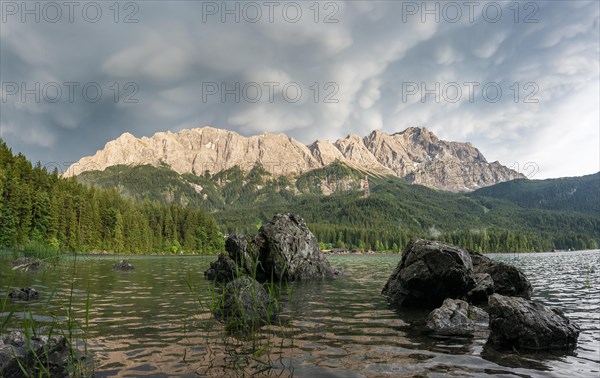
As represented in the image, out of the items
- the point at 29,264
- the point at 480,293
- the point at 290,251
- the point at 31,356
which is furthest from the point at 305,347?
the point at 29,264

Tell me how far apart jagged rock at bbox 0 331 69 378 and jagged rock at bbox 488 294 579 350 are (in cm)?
1422

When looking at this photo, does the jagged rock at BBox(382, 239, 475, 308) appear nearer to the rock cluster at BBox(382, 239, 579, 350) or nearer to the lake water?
the rock cluster at BBox(382, 239, 579, 350)

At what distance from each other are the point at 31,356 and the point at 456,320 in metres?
16.0

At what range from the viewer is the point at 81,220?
113000 millimetres

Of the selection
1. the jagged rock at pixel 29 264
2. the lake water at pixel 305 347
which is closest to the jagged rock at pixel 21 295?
the lake water at pixel 305 347

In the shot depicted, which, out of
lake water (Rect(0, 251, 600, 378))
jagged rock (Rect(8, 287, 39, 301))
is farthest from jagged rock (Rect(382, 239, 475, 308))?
jagged rock (Rect(8, 287, 39, 301))

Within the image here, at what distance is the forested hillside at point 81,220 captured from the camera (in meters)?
89.4

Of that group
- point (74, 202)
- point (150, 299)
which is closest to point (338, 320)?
point (150, 299)

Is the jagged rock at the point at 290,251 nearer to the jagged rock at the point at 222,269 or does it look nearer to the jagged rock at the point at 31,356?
the jagged rock at the point at 222,269

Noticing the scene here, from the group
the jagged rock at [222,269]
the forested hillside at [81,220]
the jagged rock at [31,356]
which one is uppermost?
the forested hillside at [81,220]

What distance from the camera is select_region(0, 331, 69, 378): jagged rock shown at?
9.24 metres

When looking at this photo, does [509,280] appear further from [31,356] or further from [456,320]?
[31,356]

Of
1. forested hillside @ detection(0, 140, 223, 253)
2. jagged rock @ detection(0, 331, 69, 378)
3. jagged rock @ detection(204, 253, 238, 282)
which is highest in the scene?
forested hillside @ detection(0, 140, 223, 253)

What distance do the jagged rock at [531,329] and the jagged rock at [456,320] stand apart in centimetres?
145
